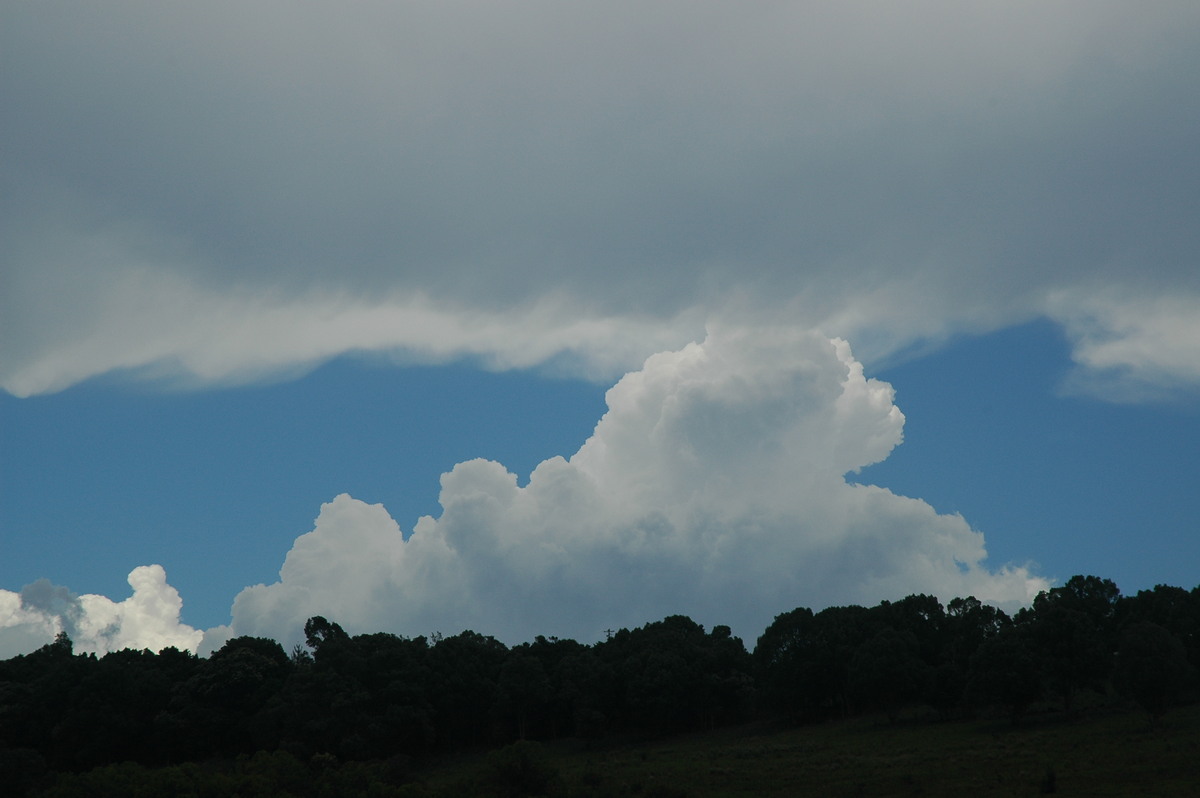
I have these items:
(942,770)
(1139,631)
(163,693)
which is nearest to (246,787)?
(942,770)

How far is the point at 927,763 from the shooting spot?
2522 inches

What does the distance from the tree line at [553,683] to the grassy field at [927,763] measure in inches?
206

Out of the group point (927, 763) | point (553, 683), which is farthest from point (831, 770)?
point (553, 683)

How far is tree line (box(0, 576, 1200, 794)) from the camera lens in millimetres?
85250

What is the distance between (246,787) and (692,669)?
2348 inches

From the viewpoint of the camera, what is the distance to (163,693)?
98000 millimetres

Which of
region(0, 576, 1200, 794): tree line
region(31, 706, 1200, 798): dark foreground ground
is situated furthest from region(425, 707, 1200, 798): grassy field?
region(0, 576, 1200, 794): tree line

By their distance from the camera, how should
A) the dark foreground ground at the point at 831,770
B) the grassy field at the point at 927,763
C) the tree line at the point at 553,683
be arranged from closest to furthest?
1. the dark foreground ground at the point at 831,770
2. the grassy field at the point at 927,763
3. the tree line at the point at 553,683

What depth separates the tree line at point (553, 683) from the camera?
85250mm

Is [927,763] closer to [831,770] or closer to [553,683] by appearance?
[831,770]

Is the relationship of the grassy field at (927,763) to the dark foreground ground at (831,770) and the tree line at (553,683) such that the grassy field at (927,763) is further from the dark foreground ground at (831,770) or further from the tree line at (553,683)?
the tree line at (553,683)

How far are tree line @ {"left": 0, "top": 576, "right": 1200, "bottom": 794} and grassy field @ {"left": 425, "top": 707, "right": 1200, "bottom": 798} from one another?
206 inches

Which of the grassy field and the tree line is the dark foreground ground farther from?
the tree line

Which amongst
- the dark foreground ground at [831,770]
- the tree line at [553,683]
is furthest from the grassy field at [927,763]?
the tree line at [553,683]
